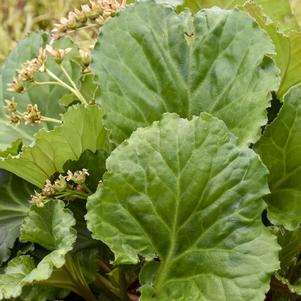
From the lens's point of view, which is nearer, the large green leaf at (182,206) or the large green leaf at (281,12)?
the large green leaf at (182,206)

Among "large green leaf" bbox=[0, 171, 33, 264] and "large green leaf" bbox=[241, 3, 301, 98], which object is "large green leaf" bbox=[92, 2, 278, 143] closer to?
"large green leaf" bbox=[241, 3, 301, 98]

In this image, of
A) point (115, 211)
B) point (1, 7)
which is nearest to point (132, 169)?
point (115, 211)

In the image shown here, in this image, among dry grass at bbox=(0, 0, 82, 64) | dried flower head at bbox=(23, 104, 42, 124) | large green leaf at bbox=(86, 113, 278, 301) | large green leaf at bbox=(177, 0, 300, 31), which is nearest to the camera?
large green leaf at bbox=(86, 113, 278, 301)

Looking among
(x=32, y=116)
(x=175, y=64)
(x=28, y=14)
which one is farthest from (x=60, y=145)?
(x=28, y=14)

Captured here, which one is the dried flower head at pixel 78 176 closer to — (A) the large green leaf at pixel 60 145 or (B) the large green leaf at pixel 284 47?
(A) the large green leaf at pixel 60 145

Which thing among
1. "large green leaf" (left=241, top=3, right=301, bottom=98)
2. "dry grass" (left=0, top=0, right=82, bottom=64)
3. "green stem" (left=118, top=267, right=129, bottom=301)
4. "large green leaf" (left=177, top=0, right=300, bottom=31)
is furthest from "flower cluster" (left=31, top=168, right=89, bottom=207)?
"dry grass" (left=0, top=0, right=82, bottom=64)

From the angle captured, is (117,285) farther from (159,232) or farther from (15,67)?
(15,67)

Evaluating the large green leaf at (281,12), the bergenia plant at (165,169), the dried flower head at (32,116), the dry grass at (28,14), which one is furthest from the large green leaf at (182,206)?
the dry grass at (28,14)
